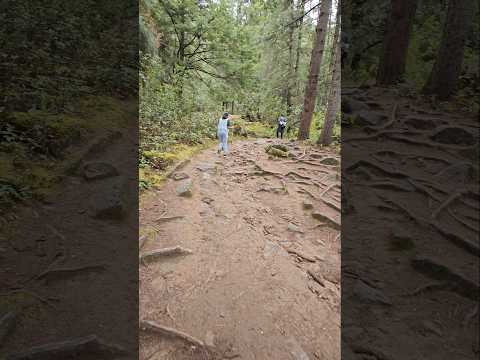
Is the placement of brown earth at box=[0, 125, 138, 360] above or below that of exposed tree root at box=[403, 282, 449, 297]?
below

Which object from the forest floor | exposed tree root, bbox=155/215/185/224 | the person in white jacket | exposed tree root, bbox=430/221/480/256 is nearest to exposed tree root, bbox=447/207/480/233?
the forest floor

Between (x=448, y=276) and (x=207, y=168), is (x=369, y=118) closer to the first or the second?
(x=448, y=276)

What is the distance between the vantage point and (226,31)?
12125 mm

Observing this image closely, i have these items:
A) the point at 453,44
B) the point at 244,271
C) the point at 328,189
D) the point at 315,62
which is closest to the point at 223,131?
the point at 315,62

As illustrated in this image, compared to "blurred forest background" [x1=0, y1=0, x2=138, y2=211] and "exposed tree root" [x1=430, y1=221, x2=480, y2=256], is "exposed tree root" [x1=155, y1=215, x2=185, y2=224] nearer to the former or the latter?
"blurred forest background" [x1=0, y1=0, x2=138, y2=211]

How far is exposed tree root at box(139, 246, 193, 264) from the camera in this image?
3.56 m

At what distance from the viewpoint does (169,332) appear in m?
2.57

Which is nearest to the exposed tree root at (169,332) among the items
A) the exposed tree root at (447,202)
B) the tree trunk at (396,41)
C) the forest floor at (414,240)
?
the forest floor at (414,240)

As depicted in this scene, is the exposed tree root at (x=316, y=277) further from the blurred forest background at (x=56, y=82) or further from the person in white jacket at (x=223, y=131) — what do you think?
the person in white jacket at (x=223, y=131)

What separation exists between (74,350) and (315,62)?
11023 mm

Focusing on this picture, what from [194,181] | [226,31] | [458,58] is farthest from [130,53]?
[458,58]

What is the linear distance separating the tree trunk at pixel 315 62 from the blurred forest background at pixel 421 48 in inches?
235

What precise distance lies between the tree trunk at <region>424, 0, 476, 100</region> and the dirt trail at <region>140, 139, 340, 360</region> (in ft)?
8.56

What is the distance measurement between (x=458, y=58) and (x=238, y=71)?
11.3 m
